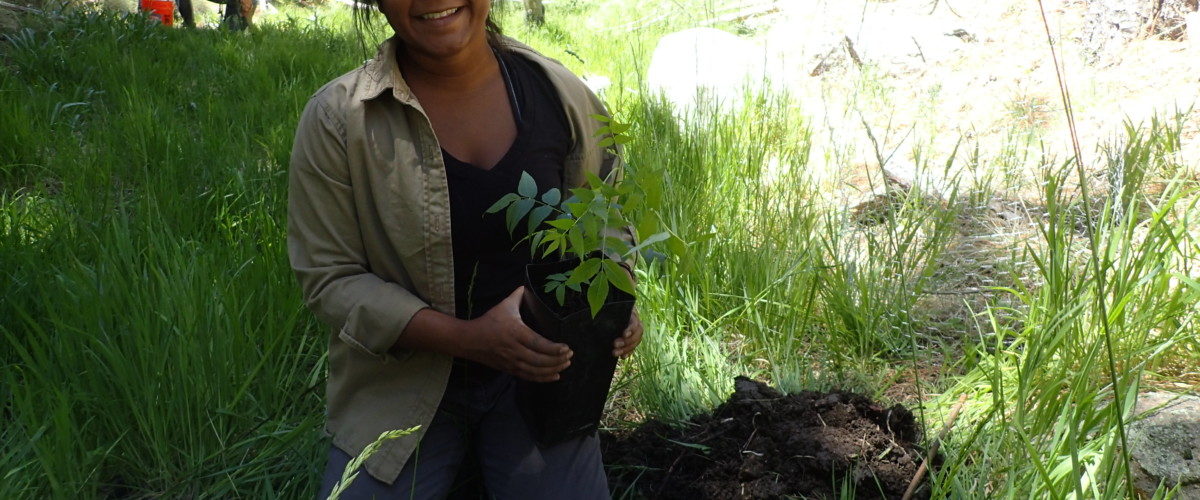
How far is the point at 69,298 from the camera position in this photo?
2246 millimetres

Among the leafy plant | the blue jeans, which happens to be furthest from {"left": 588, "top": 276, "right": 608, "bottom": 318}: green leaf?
the blue jeans

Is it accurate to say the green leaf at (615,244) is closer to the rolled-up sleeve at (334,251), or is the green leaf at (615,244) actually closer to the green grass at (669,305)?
the green grass at (669,305)

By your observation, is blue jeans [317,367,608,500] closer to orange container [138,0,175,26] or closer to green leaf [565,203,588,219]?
green leaf [565,203,588,219]

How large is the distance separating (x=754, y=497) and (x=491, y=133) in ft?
2.79

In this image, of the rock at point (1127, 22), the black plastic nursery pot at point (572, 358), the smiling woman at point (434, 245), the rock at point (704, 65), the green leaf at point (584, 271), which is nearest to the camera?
the green leaf at point (584, 271)

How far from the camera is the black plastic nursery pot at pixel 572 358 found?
1.59 meters

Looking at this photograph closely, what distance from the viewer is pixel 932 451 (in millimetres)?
1871

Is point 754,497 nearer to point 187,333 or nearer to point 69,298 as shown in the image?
point 187,333

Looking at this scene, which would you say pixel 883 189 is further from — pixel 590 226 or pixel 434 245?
pixel 590 226

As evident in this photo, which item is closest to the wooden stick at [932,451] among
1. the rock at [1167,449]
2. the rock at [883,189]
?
the rock at [1167,449]

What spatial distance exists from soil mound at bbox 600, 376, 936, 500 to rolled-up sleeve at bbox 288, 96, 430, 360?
63cm

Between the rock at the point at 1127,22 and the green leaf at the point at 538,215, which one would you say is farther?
the rock at the point at 1127,22

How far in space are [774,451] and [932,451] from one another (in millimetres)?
298

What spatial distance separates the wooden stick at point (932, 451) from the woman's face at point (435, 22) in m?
1.09
